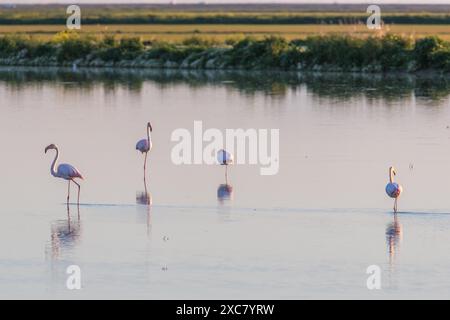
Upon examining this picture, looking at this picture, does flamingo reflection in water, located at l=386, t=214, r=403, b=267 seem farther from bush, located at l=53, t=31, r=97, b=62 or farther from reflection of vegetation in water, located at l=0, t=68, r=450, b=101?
bush, located at l=53, t=31, r=97, b=62

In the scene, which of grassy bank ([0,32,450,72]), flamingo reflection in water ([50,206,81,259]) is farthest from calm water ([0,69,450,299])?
grassy bank ([0,32,450,72])

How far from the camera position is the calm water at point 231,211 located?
13.9 meters

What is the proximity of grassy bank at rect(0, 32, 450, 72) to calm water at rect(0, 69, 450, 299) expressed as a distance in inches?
676

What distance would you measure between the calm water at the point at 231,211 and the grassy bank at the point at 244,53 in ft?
56.3

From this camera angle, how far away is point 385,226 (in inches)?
660

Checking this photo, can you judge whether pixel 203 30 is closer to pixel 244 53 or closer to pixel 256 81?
pixel 244 53

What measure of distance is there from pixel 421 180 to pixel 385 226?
3535 mm

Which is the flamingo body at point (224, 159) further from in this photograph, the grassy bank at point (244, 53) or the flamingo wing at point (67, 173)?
the grassy bank at point (244, 53)

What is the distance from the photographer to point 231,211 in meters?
17.8

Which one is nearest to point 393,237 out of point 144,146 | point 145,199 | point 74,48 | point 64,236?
point 64,236

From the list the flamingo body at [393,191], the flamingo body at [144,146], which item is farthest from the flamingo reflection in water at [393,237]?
the flamingo body at [144,146]
